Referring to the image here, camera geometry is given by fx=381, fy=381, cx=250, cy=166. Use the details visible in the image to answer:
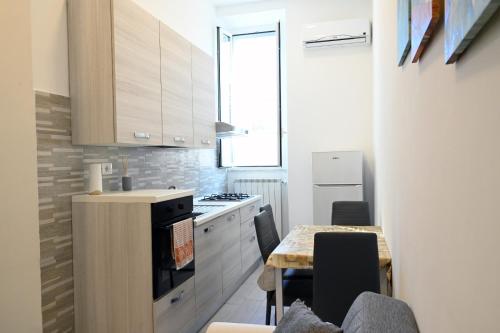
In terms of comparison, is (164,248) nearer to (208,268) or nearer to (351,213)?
(208,268)

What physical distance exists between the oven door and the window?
281cm

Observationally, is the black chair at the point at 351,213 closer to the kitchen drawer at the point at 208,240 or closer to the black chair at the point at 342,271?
the kitchen drawer at the point at 208,240

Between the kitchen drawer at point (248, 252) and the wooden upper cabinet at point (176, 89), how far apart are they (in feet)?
4.45

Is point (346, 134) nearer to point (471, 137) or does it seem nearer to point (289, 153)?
point (289, 153)

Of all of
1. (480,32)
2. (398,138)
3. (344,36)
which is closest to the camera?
(480,32)

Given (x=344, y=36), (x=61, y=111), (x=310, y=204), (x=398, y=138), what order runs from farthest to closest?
(x=310, y=204) → (x=344, y=36) → (x=61, y=111) → (x=398, y=138)

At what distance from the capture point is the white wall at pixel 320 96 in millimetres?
4641

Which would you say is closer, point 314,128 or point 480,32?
point 480,32

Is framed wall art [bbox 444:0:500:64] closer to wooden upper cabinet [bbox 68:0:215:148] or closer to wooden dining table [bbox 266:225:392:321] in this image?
wooden dining table [bbox 266:225:392:321]

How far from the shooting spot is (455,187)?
0.78m

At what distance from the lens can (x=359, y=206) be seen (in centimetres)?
341

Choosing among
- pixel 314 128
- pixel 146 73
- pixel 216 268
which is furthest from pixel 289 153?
pixel 146 73

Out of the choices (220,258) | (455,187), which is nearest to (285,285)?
(220,258)

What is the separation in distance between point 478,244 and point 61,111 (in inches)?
93.3
